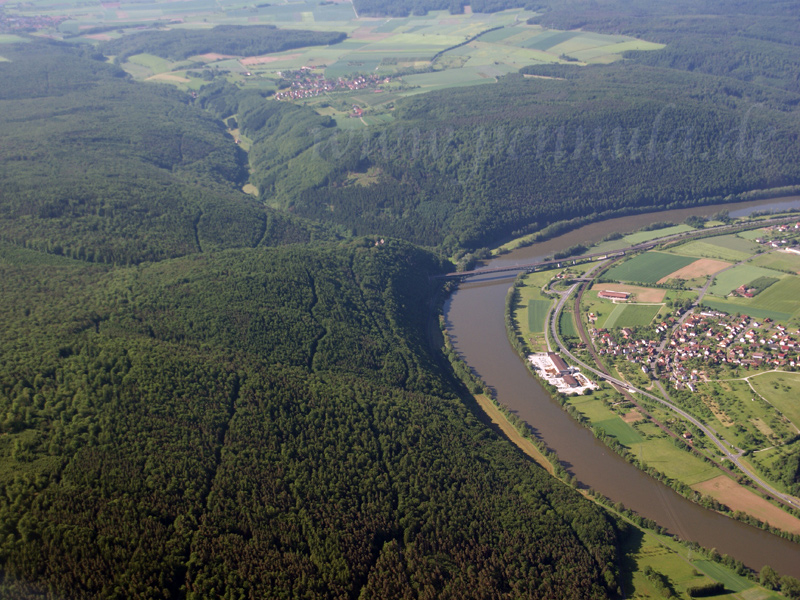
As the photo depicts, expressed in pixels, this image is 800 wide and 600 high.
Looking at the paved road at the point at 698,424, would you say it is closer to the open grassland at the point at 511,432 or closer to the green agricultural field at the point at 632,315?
the green agricultural field at the point at 632,315

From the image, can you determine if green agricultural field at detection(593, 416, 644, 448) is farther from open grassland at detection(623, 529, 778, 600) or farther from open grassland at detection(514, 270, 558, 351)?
open grassland at detection(514, 270, 558, 351)

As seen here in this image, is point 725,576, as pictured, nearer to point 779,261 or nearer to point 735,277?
point 735,277

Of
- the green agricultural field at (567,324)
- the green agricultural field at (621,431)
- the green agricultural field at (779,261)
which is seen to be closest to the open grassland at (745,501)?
the green agricultural field at (621,431)

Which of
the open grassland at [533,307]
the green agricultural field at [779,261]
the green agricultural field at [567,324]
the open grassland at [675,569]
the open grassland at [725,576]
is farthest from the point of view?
the green agricultural field at [779,261]

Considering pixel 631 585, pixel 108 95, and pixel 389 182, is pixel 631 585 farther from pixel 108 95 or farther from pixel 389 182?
pixel 108 95

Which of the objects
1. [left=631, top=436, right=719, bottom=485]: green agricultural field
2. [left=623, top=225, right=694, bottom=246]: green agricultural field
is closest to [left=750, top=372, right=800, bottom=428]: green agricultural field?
[left=631, top=436, right=719, bottom=485]: green agricultural field
